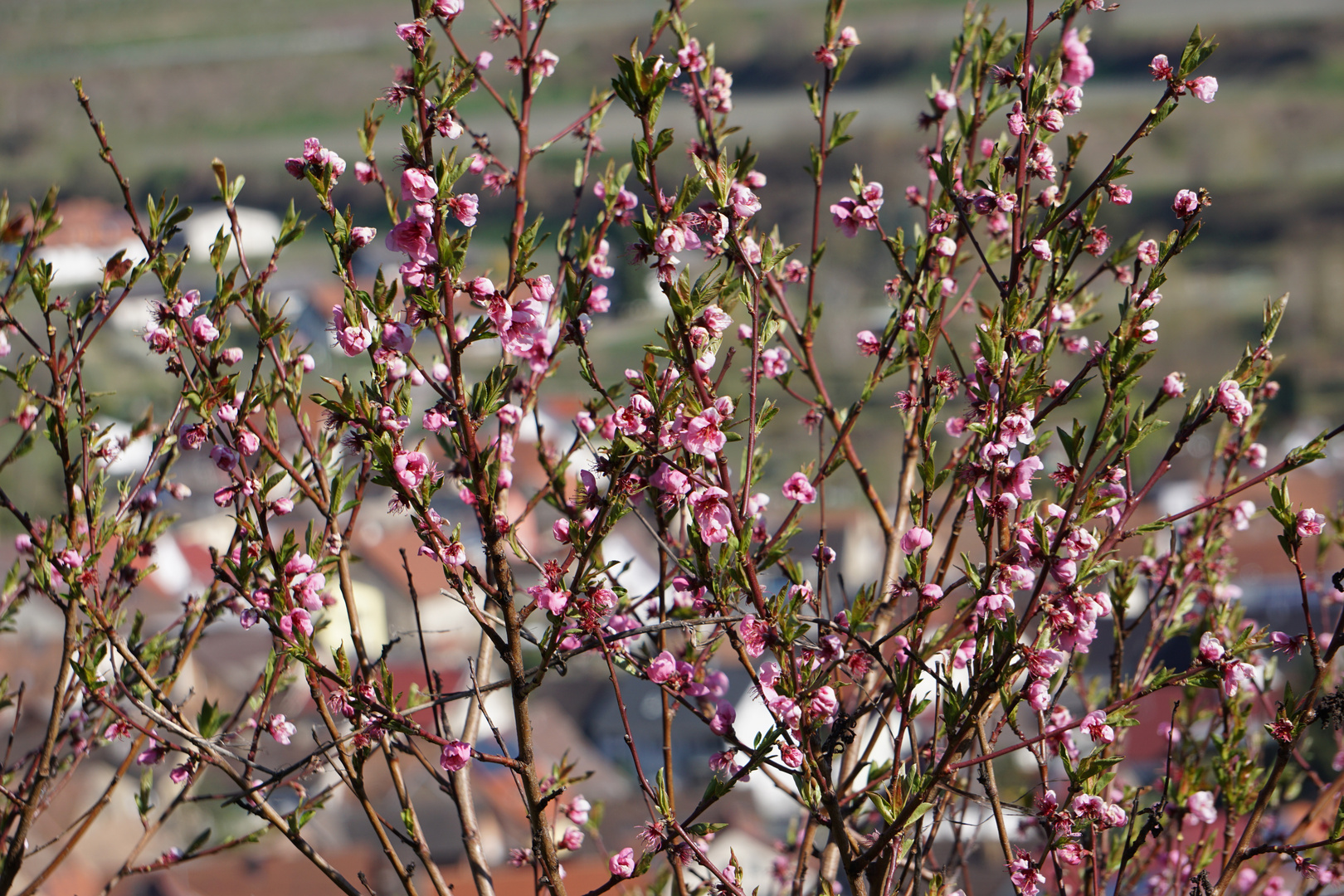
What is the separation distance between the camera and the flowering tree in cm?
251

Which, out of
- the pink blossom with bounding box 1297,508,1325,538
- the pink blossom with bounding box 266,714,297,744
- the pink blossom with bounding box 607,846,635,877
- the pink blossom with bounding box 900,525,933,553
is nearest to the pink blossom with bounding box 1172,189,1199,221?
the pink blossom with bounding box 1297,508,1325,538

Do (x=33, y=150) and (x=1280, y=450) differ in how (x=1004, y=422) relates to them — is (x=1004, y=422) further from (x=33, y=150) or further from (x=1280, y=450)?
(x=33, y=150)

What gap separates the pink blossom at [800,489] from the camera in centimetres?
276

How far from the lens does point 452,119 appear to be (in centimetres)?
262

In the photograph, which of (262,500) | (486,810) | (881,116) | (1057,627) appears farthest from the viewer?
(881,116)

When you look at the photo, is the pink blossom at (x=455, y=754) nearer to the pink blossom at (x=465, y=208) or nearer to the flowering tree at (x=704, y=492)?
the flowering tree at (x=704, y=492)

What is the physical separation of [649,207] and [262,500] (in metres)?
1.16

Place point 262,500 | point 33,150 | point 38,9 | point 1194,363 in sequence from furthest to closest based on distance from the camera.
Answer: point 38,9 → point 33,150 → point 1194,363 → point 262,500

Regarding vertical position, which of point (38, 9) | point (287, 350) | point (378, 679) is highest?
point (38, 9)

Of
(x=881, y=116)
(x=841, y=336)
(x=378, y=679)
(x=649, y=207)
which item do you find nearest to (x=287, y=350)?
(x=378, y=679)

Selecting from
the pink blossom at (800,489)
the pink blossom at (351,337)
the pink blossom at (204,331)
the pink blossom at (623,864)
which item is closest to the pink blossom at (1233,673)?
the pink blossom at (800,489)

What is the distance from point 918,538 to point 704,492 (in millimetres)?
502

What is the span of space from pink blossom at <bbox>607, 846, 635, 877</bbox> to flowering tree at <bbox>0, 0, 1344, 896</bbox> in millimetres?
15

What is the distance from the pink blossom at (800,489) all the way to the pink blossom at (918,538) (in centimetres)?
23
